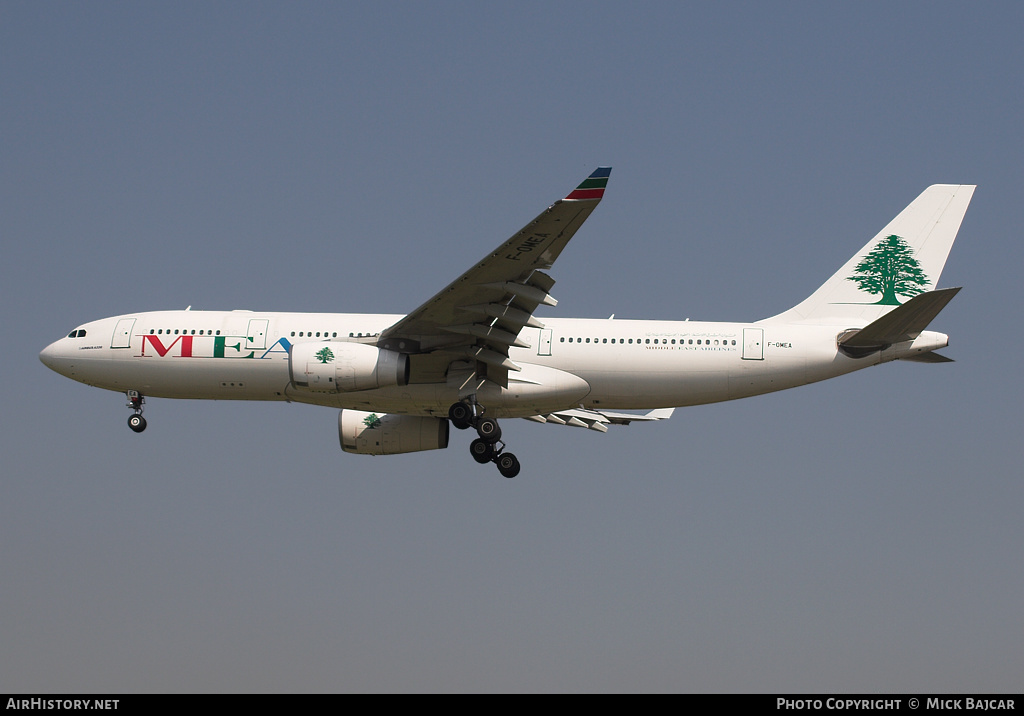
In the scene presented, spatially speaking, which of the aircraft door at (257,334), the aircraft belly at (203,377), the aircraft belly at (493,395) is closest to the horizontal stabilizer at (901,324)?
the aircraft belly at (493,395)

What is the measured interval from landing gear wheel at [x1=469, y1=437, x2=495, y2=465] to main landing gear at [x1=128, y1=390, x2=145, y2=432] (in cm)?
980

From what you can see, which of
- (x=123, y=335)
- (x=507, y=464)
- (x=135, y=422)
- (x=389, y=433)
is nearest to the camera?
(x=507, y=464)

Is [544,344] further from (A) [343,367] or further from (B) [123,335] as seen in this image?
(B) [123,335]

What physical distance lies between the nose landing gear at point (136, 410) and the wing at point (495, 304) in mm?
8309

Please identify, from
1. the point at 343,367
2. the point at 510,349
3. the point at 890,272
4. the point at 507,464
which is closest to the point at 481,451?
the point at 507,464

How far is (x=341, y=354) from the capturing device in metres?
31.4

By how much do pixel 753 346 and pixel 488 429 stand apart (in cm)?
754

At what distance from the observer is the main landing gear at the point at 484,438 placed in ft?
108

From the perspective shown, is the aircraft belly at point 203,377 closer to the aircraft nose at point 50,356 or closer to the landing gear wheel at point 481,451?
the aircraft nose at point 50,356

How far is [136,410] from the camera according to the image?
1395 inches
